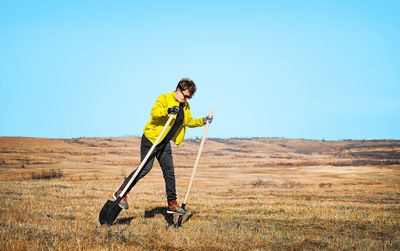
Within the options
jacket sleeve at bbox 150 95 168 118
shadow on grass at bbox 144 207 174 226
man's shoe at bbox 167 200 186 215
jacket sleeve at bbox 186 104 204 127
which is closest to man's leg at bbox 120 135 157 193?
jacket sleeve at bbox 150 95 168 118

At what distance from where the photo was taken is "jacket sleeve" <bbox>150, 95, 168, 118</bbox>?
816cm

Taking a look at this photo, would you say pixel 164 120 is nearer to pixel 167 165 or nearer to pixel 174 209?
pixel 167 165

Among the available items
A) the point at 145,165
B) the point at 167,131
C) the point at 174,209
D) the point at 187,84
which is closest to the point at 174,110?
the point at 167,131

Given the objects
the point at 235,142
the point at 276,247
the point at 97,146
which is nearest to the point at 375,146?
the point at 235,142

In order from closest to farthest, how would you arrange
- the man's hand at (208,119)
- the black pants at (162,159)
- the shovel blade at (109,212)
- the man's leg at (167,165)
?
1. the shovel blade at (109,212)
2. the black pants at (162,159)
3. the man's leg at (167,165)
4. the man's hand at (208,119)

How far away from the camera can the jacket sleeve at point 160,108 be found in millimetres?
8156

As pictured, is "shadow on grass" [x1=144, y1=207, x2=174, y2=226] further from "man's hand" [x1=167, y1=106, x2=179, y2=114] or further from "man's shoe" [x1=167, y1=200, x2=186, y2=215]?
"man's hand" [x1=167, y1=106, x2=179, y2=114]

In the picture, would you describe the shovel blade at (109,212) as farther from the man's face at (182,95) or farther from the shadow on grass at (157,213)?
the man's face at (182,95)

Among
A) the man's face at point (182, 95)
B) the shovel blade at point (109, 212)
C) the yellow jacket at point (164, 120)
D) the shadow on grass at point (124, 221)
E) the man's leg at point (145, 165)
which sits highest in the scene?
the man's face at point (182, 95)

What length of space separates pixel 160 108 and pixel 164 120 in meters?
0.44

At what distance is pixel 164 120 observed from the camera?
28.1 feet

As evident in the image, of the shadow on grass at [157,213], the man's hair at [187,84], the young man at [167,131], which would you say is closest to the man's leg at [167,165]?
the young man at [167,131]

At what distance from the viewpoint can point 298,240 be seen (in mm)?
7184

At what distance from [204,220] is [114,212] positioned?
2095 millimetres
